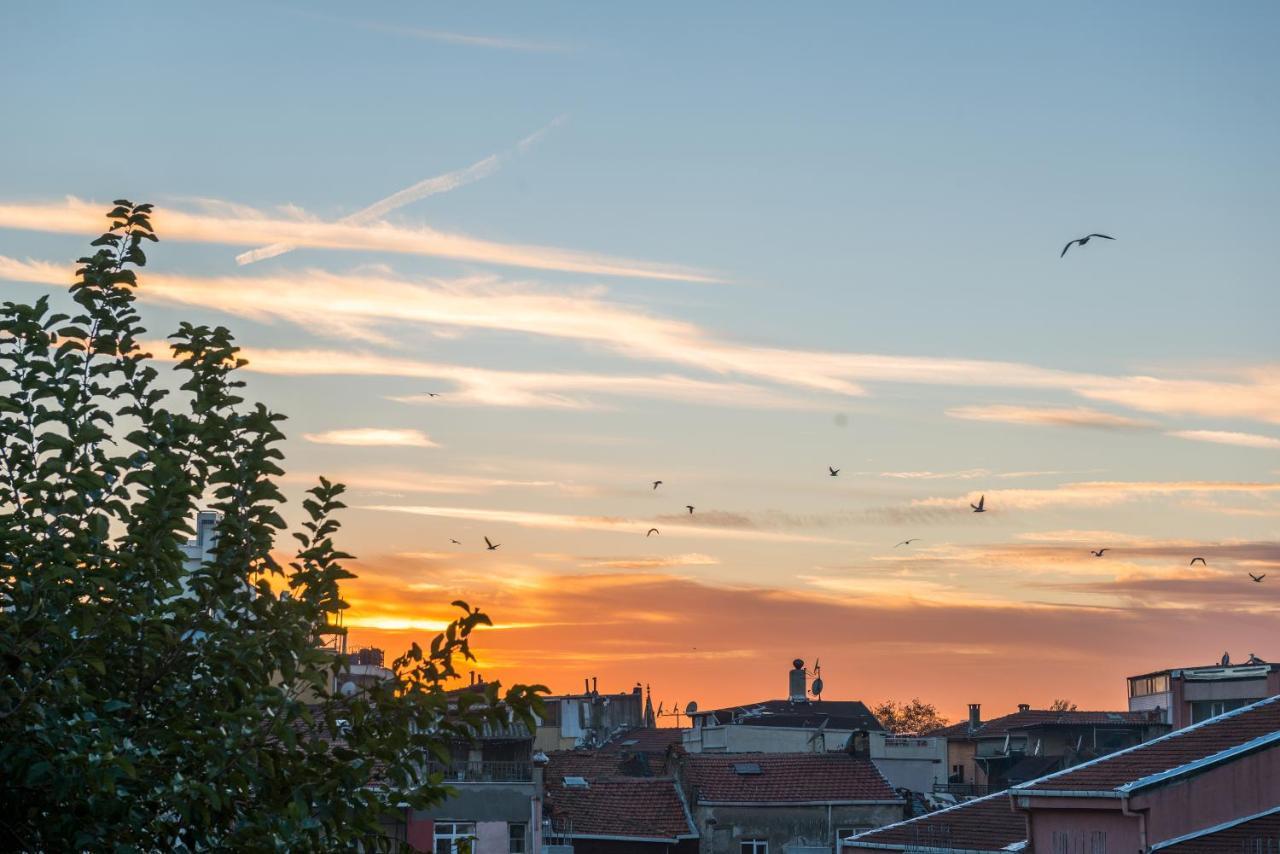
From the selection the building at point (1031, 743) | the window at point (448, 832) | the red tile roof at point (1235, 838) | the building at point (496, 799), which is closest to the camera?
the red tile roof at point (1235, 838)

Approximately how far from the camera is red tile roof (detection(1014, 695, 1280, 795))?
32.7 m

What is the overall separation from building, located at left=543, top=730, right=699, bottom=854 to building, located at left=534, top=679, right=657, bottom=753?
2309 centimetres

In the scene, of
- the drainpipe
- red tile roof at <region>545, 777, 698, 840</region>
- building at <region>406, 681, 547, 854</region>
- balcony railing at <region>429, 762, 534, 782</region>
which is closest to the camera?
the drainpipe

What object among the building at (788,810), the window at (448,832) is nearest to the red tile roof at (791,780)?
the building at (788,810)

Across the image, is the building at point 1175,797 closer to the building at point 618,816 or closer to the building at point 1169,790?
the building at point 1169,790

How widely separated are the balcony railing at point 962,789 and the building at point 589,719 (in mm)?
22322

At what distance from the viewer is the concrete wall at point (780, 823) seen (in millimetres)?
68750

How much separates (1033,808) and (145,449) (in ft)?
87.2

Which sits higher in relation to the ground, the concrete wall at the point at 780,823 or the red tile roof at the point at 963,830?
the red tile roof at the point at 963,830

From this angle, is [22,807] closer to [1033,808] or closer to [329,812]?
[329,812]

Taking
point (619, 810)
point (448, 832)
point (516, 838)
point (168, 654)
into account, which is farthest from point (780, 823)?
point (168, 654)

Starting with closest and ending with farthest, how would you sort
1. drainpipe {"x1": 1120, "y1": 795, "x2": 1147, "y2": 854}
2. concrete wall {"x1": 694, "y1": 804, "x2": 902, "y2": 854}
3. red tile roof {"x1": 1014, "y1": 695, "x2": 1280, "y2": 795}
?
drainpipe {"x1": 1120, "y1": 795, "x2": 1147, "y2": 854}
red tile roof {"x1": 1014, "y1": 695, "x2": 1280, "y2": 795}
concrete wall {"x1": 694, "y1": 804, "x2": 902, "y2": 854}

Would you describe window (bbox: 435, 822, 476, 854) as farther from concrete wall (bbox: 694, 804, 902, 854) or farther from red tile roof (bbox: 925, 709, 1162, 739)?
red tile roof (bbox: 925, 709, 1162, 739)

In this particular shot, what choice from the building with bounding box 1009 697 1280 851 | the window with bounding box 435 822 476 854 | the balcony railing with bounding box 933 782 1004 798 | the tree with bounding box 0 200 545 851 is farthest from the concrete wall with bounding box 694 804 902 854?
the tree with bounding box 0 200 545 851
